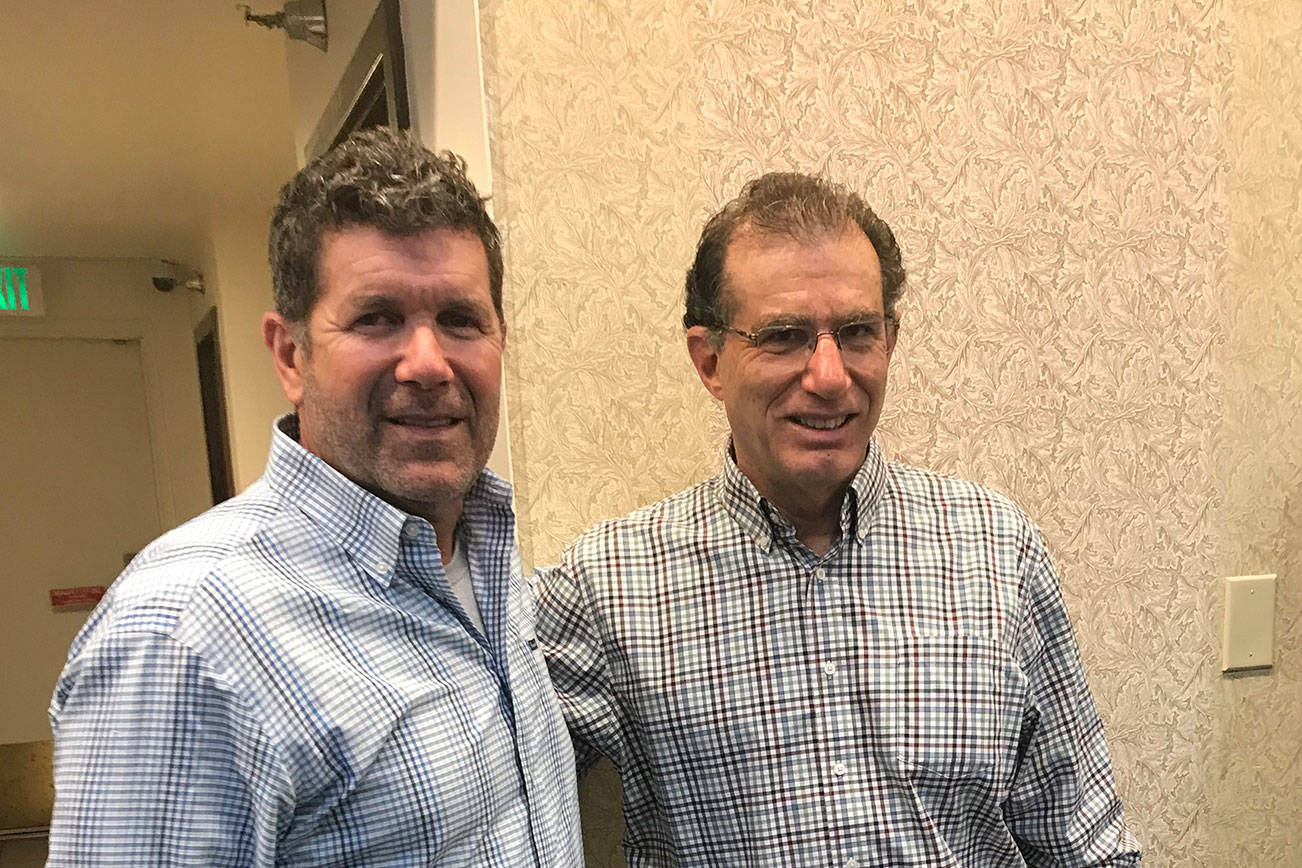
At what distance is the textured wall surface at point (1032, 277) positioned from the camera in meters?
1.17

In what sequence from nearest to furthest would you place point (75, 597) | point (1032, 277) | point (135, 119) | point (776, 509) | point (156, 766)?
point (156, 766) → point (776, 509) → point (1032, 277) → point (135, 119) → point (75, 597)

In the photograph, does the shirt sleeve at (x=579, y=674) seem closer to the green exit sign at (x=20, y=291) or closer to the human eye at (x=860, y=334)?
the human eye at (x=860, y=334)

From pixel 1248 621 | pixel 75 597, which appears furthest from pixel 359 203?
pixel 75 597

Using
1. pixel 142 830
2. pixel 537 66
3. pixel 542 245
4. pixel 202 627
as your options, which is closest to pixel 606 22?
pixel 537 66

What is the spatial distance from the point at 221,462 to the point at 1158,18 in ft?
14.4

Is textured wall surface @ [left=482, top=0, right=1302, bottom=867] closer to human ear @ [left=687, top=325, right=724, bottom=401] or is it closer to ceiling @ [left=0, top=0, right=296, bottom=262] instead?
human ear @ [left=687, top=325, right=724, bottom=401]

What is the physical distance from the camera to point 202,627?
65cm

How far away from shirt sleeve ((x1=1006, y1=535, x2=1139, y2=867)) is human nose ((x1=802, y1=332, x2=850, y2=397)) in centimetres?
35

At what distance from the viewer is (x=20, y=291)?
13.4 feet

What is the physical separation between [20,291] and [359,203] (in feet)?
14.1

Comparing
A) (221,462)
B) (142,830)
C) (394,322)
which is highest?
(394,322)

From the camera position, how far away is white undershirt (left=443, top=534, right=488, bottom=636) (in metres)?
0.88

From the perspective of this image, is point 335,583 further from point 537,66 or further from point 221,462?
point 221,462

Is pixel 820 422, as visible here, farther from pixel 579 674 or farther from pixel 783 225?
pixel 579 674
